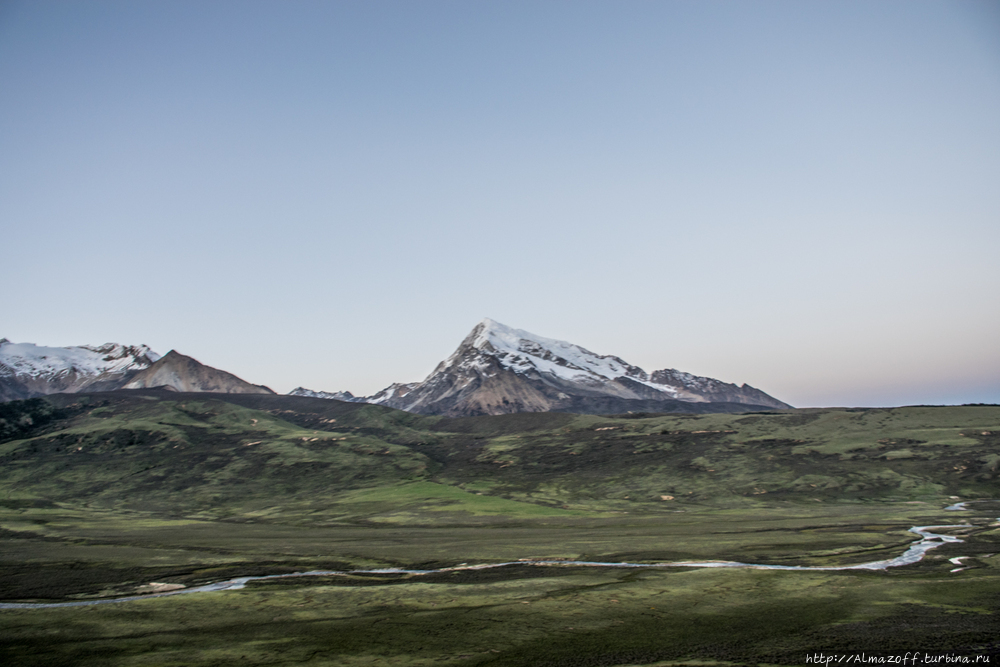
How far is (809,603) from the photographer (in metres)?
47.7

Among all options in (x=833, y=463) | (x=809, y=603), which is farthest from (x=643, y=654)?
(x=833, y=463)

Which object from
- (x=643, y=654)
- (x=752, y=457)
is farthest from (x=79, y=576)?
(x=752, y=457)

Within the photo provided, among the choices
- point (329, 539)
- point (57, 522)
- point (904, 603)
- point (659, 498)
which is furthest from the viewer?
point (659, 498)

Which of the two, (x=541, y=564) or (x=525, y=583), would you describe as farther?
(x=541, y=564)

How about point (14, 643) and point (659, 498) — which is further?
point (659, 498)

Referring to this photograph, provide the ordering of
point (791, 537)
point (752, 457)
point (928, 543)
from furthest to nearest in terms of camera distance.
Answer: point (752, 457)
point (791, 537)
point (928, 543)

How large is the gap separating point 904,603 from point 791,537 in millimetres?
39291

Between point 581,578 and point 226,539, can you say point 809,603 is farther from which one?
point 226,539

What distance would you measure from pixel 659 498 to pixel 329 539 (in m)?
89.0

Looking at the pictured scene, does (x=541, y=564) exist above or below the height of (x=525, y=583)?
below

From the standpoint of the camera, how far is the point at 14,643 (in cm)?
4084

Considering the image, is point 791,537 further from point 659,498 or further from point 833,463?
point 833,463

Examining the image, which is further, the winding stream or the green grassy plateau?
the winding stream

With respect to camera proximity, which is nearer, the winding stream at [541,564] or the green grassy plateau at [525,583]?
the green grassy plateau at [525,583]
